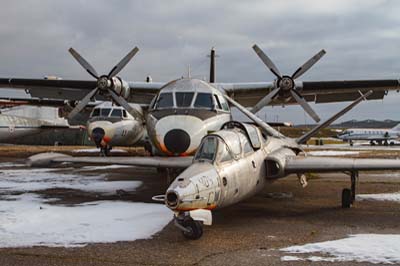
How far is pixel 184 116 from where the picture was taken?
11414 mm

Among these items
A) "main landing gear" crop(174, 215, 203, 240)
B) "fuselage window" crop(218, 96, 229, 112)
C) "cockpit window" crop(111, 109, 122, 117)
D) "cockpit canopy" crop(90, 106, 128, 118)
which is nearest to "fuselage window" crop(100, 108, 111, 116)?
"cockpit canopy" crop(90, 106, 128, 118)

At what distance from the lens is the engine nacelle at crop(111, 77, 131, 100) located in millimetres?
18516

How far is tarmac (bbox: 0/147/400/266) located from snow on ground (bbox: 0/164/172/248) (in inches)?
14.4

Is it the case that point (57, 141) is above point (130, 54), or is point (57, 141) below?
below

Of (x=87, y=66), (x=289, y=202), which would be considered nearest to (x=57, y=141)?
(x=87, y=66)

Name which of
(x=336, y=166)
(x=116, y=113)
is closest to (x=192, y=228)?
(x=336, y=166)

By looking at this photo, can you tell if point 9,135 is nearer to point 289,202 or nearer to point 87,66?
point 87,66

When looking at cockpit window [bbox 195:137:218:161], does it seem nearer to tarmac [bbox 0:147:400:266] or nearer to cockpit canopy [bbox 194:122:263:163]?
cockpit canopy [bbox 194:122:263:163]

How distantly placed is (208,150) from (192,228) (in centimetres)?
164

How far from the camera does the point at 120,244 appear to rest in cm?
683

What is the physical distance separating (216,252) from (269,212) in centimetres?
375

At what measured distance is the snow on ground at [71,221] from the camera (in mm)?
7160

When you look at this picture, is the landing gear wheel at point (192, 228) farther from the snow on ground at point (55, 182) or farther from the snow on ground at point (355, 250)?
the snow on ground at point (55, 182)

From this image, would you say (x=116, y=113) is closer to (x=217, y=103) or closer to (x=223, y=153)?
(x=217, y=103)
